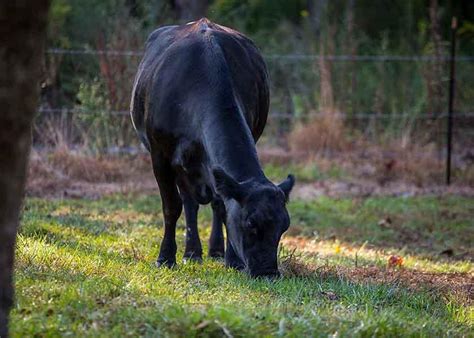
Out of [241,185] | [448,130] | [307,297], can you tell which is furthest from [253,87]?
[448,130]

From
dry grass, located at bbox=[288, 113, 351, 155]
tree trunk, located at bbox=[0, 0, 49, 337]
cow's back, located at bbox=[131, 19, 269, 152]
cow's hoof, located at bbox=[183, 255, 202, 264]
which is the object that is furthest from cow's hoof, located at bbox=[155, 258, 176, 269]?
dry grass, located at bbox=[288, 113, 351, 155]

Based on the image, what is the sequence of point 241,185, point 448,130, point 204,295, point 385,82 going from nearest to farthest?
point 204,295
point 241,185
point 448,130
point 385,82

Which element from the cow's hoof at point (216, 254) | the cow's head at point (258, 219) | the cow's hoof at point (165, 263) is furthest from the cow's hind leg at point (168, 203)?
the cow's head at point (258, 219)

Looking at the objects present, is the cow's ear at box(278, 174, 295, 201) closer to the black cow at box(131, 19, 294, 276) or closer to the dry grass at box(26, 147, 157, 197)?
the black cow at box(131, 19, 294, 276)

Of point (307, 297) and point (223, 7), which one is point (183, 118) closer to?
point (307, 297)

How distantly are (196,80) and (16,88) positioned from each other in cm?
338

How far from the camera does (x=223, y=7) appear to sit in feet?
70.1

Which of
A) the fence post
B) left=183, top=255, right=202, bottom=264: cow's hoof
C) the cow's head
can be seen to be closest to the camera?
the cow's head

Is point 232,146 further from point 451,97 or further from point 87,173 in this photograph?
point 451,97

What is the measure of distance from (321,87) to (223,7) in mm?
6305

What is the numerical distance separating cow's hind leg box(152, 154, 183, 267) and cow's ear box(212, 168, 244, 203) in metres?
1.21

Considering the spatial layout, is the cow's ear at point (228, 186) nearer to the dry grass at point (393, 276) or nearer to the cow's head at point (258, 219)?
the cow's head at point (258, 219)

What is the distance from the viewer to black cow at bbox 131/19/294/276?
666 cm

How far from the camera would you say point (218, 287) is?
20.3ft
